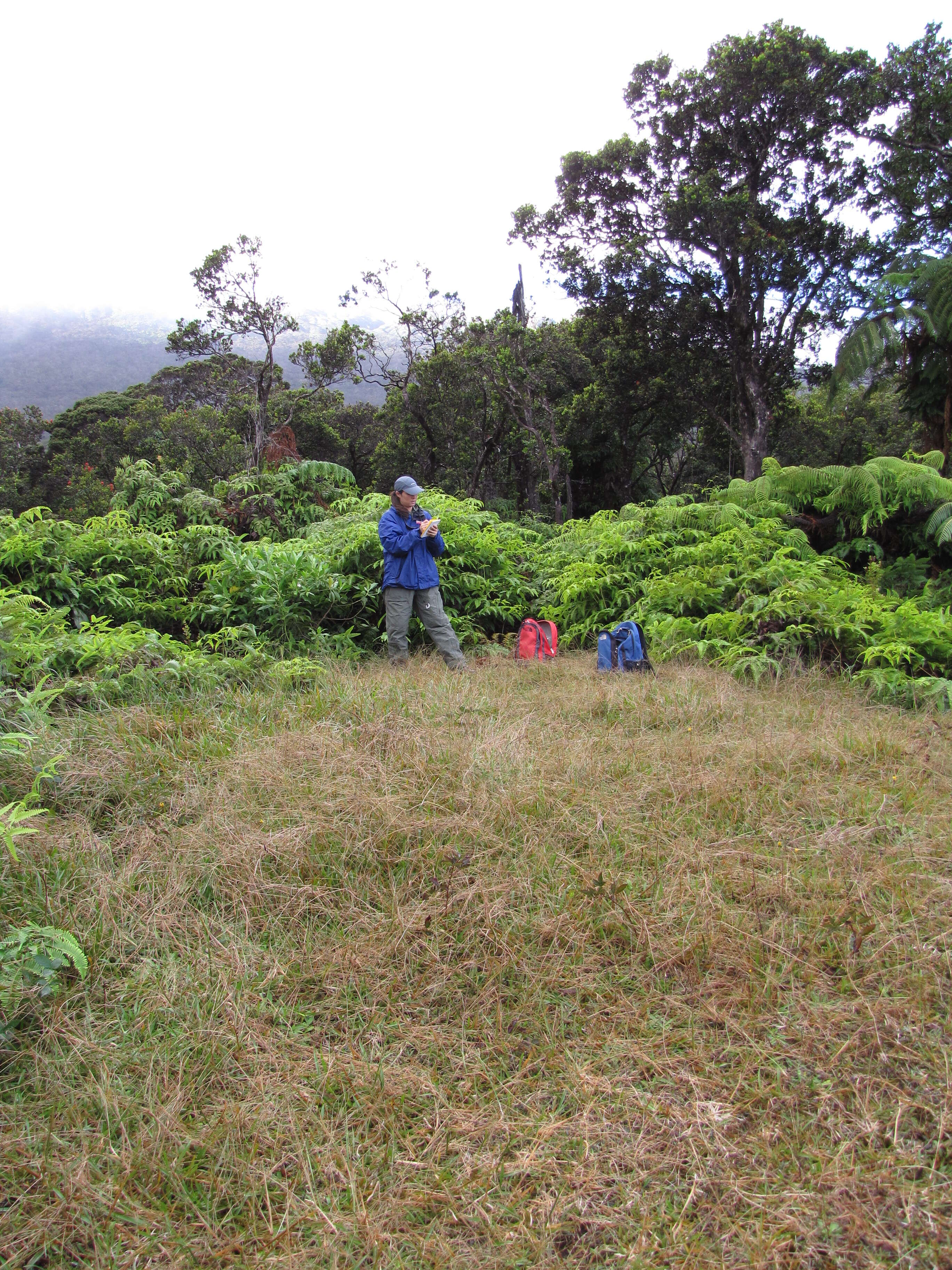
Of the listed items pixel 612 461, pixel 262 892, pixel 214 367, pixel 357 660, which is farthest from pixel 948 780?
pixel 214 367

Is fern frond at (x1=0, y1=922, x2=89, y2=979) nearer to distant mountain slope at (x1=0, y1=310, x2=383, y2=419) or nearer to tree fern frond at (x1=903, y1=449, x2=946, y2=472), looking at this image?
tree fern frond at (x1=903, y1=449, x2=946, y2=472)

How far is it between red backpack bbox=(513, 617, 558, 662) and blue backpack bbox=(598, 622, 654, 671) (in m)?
0.77

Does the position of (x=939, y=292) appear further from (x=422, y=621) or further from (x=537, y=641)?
(x=422, y=621)

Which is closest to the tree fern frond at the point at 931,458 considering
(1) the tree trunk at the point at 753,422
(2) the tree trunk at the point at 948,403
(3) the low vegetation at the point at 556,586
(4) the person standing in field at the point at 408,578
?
(3) the low vegetation at the point at 556,586

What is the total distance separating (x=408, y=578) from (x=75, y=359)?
363ft

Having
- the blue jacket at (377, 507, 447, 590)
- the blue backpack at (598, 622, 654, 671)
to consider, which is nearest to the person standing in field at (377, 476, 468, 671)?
the blue jacket at (377, 507, 447, 590)

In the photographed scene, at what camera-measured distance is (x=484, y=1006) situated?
2.22 metres

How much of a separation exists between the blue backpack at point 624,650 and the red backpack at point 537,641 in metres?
0.77

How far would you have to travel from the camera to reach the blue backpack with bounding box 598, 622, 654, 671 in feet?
18.0

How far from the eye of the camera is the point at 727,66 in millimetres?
13969

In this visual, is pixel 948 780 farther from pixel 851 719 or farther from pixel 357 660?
pixel 357 660

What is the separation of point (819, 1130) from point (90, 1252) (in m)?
1.72

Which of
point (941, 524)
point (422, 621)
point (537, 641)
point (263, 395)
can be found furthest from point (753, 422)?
point (422, 621)

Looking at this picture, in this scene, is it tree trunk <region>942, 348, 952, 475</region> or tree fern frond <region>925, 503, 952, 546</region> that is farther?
tree trunk <region>942, 348, 952, 475</region>
